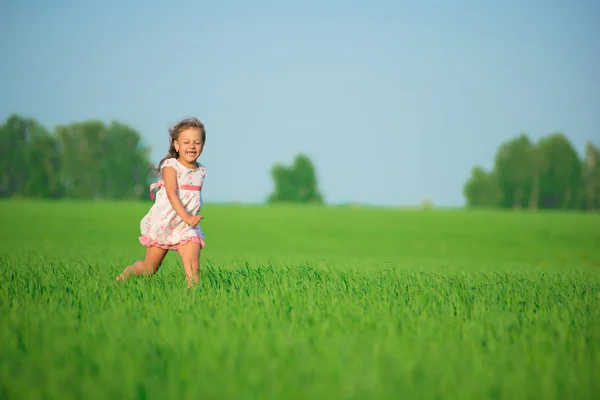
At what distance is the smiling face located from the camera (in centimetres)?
638

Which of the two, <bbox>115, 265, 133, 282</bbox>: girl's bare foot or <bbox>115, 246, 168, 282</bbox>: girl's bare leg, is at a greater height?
<bbox>115, 246, 168, 282</bbox>: girl's bare leg

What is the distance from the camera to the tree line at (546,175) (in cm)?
6519

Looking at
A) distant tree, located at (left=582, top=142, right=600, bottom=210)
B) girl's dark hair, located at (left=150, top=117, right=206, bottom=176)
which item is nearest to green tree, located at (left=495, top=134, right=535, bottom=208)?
distant tree, located at (left=582, top=142, right=600, bottom=210)

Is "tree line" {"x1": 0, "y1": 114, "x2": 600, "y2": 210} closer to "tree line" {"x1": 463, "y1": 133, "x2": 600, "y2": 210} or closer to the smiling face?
"tree line" {"x1": 463, "y1": 133, "x2": 600, "y2": 210}

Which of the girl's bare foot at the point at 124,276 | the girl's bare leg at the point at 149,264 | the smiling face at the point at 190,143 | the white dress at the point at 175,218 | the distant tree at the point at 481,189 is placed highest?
the distant tree at the point at 481,189

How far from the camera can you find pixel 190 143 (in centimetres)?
637

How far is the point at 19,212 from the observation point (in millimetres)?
30438

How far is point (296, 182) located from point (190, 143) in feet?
272

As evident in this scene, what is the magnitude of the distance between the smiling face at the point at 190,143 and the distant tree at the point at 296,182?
79.8m

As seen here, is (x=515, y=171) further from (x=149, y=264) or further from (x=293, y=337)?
(x=293, y=337)

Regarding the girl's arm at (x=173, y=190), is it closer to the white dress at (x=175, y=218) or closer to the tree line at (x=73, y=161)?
the white dress at (x=175, y=218)

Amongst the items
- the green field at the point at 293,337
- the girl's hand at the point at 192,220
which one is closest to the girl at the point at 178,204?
the girl's hand at the point at 192,220

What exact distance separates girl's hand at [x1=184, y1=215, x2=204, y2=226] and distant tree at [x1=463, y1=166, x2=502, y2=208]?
7000 centimetres

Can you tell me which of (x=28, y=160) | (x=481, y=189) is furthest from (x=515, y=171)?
(x=28, y=160)
